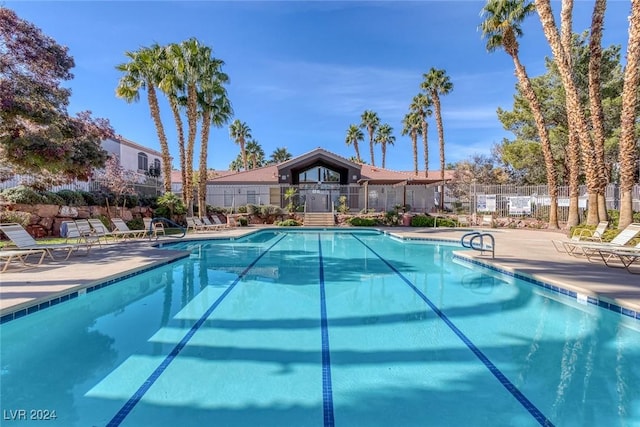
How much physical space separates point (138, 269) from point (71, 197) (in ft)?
31.1

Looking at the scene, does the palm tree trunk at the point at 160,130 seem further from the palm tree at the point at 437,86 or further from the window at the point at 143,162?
the palm tree at the point at 437,86

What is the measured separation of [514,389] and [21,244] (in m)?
10.8

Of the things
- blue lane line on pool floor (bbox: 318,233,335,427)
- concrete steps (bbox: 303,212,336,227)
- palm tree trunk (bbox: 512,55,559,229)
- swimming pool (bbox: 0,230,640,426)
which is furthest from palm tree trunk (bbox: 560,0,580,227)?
blue lane line on pool floor (bbox: 318,233,335,427)

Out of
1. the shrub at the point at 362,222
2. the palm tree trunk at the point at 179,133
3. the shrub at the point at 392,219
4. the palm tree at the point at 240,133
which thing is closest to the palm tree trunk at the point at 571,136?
the shrub at the point at 392,219

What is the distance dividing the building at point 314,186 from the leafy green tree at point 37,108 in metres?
18.5

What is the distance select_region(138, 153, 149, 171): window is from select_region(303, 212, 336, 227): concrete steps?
57.3ft

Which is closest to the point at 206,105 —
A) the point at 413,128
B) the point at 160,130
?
the point at 160,130

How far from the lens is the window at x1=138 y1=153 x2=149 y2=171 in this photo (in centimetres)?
3130

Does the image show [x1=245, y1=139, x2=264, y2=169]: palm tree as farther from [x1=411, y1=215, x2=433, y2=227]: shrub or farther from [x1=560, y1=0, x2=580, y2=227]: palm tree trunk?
[x1=560, y1=0, x2=580, y2=227]: palm tree trunk

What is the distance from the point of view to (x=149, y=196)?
68.5 feet

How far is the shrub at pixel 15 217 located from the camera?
11633 millimetres

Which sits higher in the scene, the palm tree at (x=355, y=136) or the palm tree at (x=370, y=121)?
the palm tree at (x=370, y=121)

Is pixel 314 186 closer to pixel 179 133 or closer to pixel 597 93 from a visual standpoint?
pixel 179 133

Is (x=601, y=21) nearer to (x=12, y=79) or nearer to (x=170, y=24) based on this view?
(x=170, y=24)
